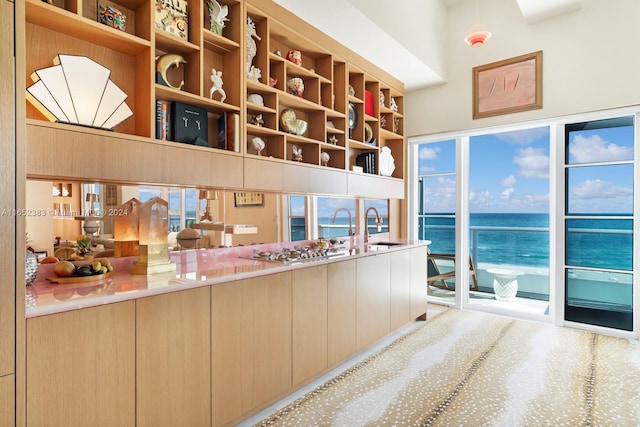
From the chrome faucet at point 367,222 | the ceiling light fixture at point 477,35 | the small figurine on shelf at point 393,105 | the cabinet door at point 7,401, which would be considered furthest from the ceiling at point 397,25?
the cabinet door at point 7,401

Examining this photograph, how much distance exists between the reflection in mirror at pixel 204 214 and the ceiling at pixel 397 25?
1.43 metres

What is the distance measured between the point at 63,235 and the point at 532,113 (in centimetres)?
404

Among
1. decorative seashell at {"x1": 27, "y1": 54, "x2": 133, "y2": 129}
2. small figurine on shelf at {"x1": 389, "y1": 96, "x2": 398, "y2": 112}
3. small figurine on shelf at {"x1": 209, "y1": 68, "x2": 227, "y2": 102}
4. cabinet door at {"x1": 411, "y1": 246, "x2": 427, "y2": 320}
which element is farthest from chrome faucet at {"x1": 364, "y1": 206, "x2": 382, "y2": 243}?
decorative seashell at {"x1": 27, "y1": 54, "x2": 133, "y2": 129}

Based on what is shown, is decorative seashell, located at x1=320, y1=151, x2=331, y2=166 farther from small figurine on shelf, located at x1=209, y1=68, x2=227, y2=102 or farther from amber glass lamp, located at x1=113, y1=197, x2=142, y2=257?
amber glass lamp, located at x1=113, y1=197, x2=142, y2=257

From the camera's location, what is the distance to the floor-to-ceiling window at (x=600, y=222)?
3295 millimetres

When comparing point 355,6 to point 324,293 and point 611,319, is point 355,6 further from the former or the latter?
point 611,319

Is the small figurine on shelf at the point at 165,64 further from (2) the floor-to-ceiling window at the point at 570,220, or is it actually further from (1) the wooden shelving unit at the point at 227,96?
(2) the floor-to-ceiling window at the point at 570,220

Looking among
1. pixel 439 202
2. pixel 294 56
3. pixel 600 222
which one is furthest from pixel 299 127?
pixel 600 222

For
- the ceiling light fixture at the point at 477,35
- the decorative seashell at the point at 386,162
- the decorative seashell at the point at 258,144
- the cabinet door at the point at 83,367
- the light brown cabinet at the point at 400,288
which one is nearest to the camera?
the cabinet door at the point at 83,367

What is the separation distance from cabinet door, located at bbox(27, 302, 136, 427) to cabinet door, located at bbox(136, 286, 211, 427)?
0.05 meters

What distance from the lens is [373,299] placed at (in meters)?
2.96

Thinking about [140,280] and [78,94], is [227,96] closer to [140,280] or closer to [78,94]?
[78,94]

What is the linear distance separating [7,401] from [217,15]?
2187mm

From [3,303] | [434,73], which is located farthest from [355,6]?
[3,303]
